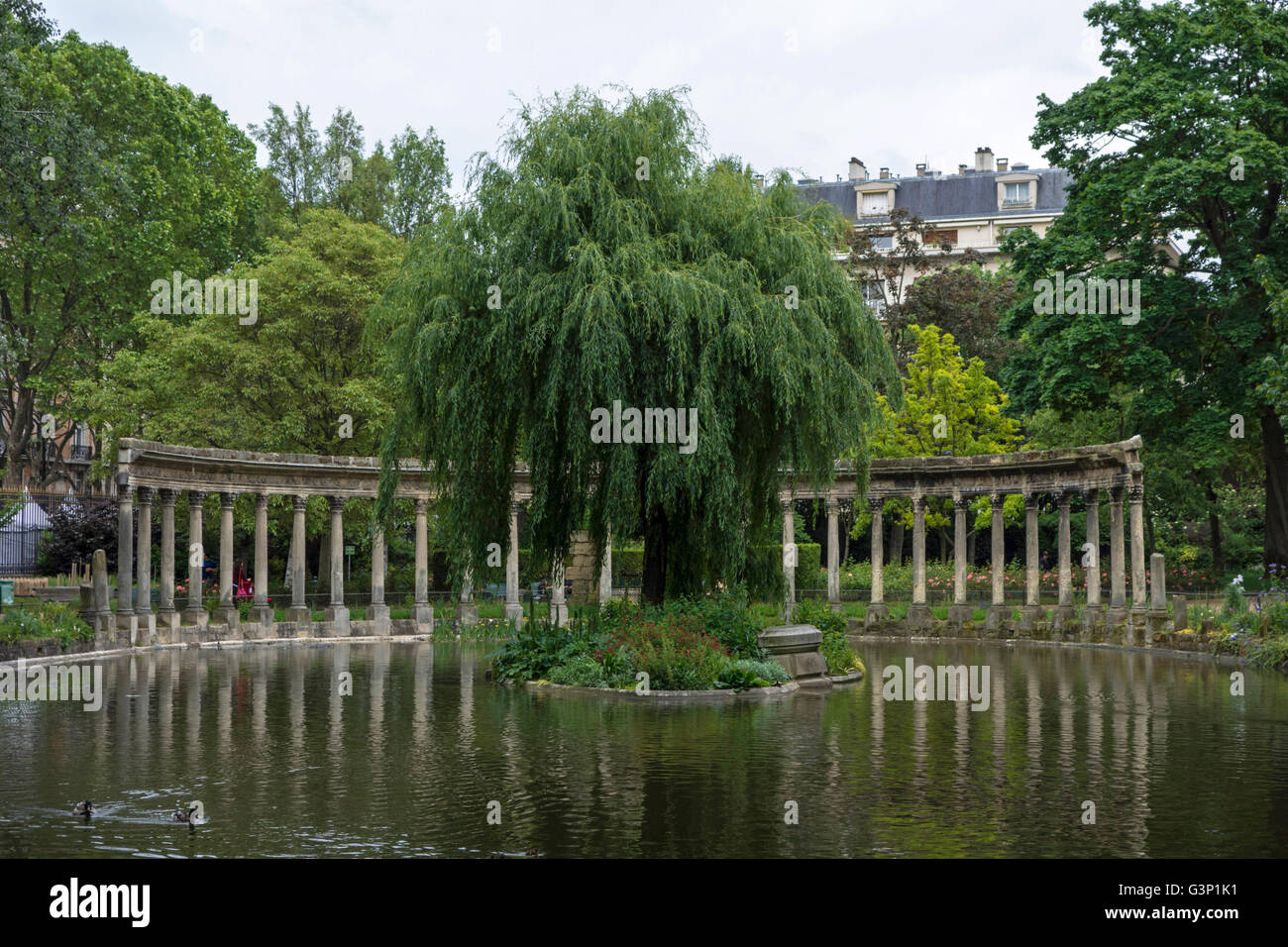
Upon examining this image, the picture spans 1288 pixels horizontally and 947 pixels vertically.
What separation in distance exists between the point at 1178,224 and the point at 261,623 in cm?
3338

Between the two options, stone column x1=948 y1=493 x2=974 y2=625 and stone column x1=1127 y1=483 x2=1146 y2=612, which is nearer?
stone column x1=1127 y1=483 x2=1146 y2=612

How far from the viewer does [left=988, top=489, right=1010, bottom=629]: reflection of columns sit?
152 ft

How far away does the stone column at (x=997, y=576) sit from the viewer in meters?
46.2

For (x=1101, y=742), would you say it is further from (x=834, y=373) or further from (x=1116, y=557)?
(x=1116, y=557)

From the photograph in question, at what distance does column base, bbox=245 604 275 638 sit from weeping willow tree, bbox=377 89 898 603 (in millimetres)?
18367

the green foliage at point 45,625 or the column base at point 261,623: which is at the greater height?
the green foliage at point 45,625

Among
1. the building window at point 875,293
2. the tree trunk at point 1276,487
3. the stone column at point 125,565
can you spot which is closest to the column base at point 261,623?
the stone column at point 125,565

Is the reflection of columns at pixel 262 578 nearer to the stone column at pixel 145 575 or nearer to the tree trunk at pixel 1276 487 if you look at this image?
the stone column at pixel 145 575

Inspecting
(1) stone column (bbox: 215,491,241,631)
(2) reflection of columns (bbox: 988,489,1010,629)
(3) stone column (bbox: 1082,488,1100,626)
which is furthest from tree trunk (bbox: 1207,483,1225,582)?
(1) stone column (bbox: 215,491,241,631)

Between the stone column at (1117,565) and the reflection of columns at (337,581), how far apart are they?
25.7 meters

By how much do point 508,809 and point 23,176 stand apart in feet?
71.2

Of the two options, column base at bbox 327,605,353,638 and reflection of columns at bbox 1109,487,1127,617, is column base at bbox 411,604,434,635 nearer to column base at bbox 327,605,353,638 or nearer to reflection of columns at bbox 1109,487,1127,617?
column base at bbox 327,605,353,638

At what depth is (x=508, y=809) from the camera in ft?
45.1
